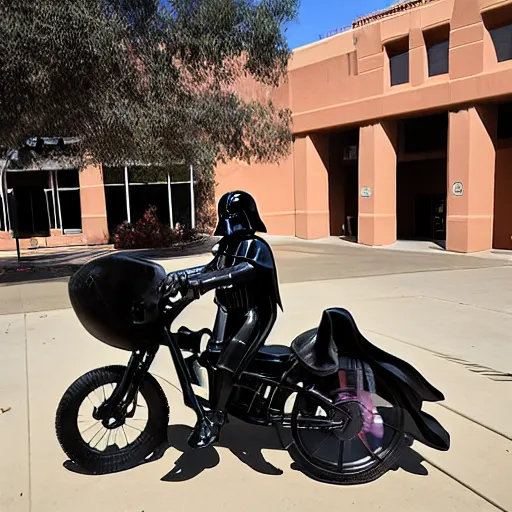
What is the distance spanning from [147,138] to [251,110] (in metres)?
4.09

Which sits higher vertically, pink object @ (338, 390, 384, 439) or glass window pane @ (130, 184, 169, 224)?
glass window pane @ (130, 184, 169, 224)

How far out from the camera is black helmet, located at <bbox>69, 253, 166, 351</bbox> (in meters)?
2.77

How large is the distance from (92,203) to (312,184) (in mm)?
9710

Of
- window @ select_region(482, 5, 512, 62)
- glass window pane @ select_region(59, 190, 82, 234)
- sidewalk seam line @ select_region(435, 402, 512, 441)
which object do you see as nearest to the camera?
sidewalk seam line @ select_region(435, 402, 512, 441)

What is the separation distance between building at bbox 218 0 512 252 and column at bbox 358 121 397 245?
0.13ft

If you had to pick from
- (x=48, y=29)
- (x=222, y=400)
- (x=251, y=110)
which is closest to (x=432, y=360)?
(x=222, y=400)

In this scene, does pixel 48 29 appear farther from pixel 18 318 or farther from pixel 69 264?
pixel 69 264

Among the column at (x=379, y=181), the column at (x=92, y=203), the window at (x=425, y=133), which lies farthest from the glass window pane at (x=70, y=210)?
the window at (x=425, y=133)

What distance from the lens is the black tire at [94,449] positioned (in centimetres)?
300

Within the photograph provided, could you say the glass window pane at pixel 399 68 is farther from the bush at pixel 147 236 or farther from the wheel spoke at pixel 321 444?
the wheel spoke at pixel 321 444

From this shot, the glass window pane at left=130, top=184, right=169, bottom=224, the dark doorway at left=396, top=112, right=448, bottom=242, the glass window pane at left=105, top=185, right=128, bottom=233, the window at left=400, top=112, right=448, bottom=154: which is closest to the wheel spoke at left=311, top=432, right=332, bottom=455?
the dark doorway at left=396, top=112, right=448, bottom=242

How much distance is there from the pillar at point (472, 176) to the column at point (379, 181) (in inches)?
113

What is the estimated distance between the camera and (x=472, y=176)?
647 inches

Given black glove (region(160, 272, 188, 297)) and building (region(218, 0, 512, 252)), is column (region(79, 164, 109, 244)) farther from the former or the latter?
black glove (region(160, 272, 188, 297))
